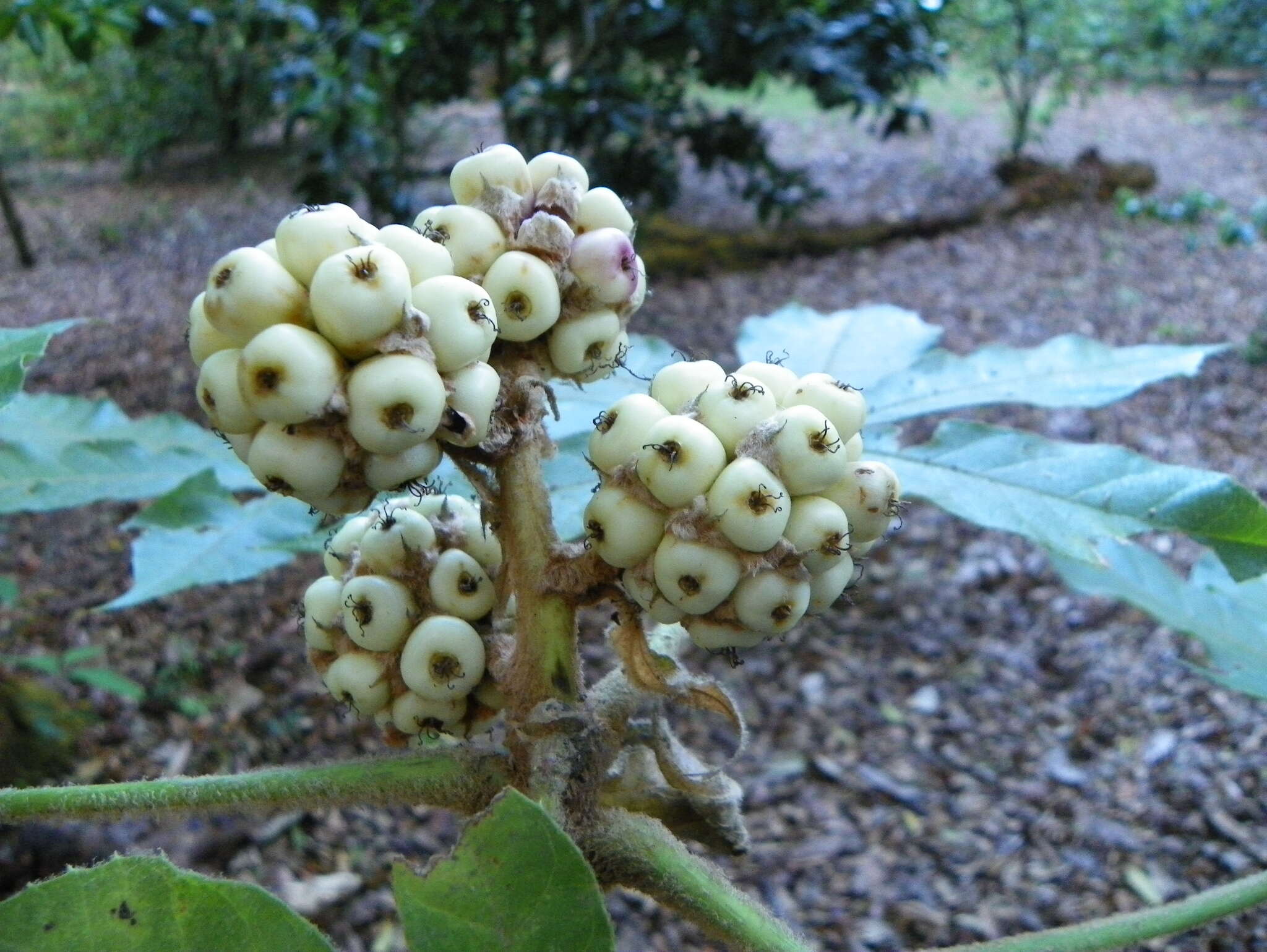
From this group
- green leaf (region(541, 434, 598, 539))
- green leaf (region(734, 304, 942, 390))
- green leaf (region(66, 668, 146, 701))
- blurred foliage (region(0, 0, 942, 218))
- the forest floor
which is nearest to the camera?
green leaf (region(541, 434, 598, 539))

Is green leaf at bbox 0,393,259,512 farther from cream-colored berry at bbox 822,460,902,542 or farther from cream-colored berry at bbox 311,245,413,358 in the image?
cream-colored berry at bbox 822,460,902,542

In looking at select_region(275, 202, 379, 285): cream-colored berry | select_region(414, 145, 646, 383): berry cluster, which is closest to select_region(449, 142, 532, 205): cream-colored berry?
select_region(414, 145, 646, 383): berry cluster

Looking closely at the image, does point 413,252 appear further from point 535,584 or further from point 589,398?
point 589,398

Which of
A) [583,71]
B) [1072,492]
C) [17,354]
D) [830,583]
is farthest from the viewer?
[583,71]

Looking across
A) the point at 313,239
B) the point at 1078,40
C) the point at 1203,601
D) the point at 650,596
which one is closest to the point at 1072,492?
the point at 1203,601

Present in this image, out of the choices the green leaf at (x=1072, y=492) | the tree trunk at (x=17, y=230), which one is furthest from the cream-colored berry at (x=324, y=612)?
the tree trunk at (x=17, y=230)

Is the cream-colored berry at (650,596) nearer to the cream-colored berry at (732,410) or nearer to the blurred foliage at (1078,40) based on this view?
the cream-colored berry at (732,410)

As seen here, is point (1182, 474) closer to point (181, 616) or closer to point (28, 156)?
point (181, 616)
